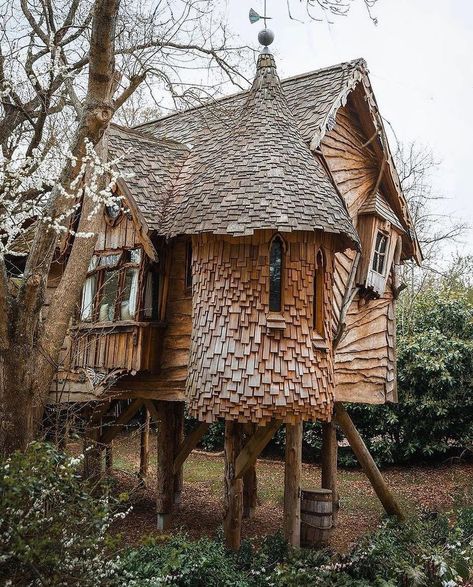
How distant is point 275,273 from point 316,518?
430cm

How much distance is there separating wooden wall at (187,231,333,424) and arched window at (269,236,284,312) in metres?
0.09

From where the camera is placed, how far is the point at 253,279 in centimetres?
818

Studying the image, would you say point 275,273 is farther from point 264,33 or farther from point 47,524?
point 47,524

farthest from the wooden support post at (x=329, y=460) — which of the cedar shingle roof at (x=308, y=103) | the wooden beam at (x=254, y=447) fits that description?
the cedar shingle roof at (x=308, y=103)

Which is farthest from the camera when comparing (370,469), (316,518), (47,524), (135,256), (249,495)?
(249,495)

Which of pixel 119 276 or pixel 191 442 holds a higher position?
pixel 119 276

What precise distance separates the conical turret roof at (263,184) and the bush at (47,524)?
12.6 feet

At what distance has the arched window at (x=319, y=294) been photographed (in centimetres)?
858

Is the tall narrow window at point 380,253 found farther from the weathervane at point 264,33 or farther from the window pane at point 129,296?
the window pane at point 129,296

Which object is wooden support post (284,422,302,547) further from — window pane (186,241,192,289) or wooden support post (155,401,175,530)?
window pane (186,241,192,289)

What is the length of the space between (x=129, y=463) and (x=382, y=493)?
8.84m

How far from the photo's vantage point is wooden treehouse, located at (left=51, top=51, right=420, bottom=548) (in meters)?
8.07

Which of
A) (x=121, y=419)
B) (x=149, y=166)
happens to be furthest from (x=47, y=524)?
(x=121, y=419)

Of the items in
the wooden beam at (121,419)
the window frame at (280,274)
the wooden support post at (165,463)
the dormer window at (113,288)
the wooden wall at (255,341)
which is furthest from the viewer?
the wooden beam at (121,419)
